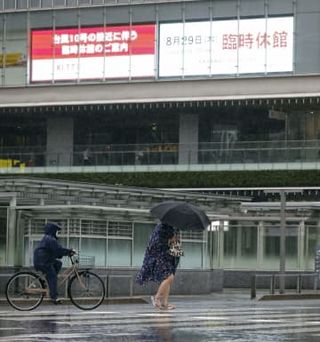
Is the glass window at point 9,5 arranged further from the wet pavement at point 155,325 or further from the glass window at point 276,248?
the wet pavement at point 155,325

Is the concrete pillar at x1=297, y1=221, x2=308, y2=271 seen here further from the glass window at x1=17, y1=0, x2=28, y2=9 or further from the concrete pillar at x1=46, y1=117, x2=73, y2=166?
the glass window at x1=17, y1=0, x2=28, y2=9

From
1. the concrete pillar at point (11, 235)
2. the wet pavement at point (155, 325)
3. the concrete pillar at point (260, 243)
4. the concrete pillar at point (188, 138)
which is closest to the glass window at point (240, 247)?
the concrete pillar at point (260, 243)

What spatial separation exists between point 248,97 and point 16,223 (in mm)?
25691

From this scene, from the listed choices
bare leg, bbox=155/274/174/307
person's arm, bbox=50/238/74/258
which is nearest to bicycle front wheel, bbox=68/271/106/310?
person's arm, bbox=50/238/74/258

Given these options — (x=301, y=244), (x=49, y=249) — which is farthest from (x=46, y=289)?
(x=301, y=244)

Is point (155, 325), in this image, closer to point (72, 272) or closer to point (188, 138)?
point (72, 272)

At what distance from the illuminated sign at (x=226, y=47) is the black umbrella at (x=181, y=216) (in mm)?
32180

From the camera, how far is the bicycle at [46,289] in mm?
16578

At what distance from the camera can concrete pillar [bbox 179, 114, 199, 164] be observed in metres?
50.9

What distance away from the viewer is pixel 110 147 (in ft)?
172

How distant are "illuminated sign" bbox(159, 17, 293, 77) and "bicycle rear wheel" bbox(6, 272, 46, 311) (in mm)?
33798

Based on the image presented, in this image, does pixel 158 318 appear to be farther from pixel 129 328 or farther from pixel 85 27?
pixel 85 27

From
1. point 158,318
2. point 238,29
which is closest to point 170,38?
point 238,29

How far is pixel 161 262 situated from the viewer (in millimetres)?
16609
